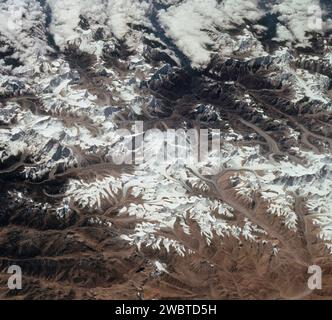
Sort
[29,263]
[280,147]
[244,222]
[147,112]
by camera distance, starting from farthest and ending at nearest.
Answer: [147,112] < [280,147] < [244,222] < [29,263]

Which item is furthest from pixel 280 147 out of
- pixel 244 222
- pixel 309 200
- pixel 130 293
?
pixel 130 293

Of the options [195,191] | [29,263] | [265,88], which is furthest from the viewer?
[265,88]

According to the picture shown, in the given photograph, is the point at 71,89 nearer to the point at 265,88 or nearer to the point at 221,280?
the point at 265,88

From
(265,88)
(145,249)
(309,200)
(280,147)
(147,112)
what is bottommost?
(145,249)

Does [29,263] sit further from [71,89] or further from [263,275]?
[71,89]

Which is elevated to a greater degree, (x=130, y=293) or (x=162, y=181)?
(x=162, y=181)

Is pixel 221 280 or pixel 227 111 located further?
pixel 227 111

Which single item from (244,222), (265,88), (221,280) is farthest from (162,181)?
(265,88)
